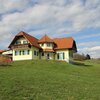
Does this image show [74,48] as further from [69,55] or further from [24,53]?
[24,53]

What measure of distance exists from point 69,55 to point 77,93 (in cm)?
4670

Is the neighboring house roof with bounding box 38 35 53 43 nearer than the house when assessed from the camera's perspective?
No

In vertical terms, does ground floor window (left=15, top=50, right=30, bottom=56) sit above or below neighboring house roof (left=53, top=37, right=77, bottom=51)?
below

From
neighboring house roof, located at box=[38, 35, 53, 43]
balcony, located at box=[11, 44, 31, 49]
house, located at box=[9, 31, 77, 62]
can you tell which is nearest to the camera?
balcony, located at box=[11, 44, 31, 49]

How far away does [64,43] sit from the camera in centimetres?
7025

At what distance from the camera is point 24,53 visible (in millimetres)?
64062

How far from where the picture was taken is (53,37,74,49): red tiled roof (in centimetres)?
6797

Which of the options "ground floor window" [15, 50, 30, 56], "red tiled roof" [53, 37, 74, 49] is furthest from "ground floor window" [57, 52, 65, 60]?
"ground floor window" [15, 50, 30, 56]

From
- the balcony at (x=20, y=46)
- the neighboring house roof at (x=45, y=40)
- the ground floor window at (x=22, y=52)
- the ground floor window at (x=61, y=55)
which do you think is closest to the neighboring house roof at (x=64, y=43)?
the ground floor window at (x=61, y=55)

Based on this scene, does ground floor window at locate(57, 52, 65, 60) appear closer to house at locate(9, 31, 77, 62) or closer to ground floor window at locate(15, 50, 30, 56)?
house at locate(9, 31, 77, 62)

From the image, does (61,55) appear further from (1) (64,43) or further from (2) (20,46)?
(2) (20,46)

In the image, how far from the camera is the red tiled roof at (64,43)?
68.0 metres

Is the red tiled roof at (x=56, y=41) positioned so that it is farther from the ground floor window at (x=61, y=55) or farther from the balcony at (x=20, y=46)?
the ground floor window at (x=61, y=55)

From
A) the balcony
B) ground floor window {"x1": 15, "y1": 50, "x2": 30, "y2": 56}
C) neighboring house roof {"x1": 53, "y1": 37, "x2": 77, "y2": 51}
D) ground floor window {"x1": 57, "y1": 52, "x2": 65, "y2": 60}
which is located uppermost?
neighboring house roof {"x1": 53, "y1": 37, "x2": 77, "y2": 51}
